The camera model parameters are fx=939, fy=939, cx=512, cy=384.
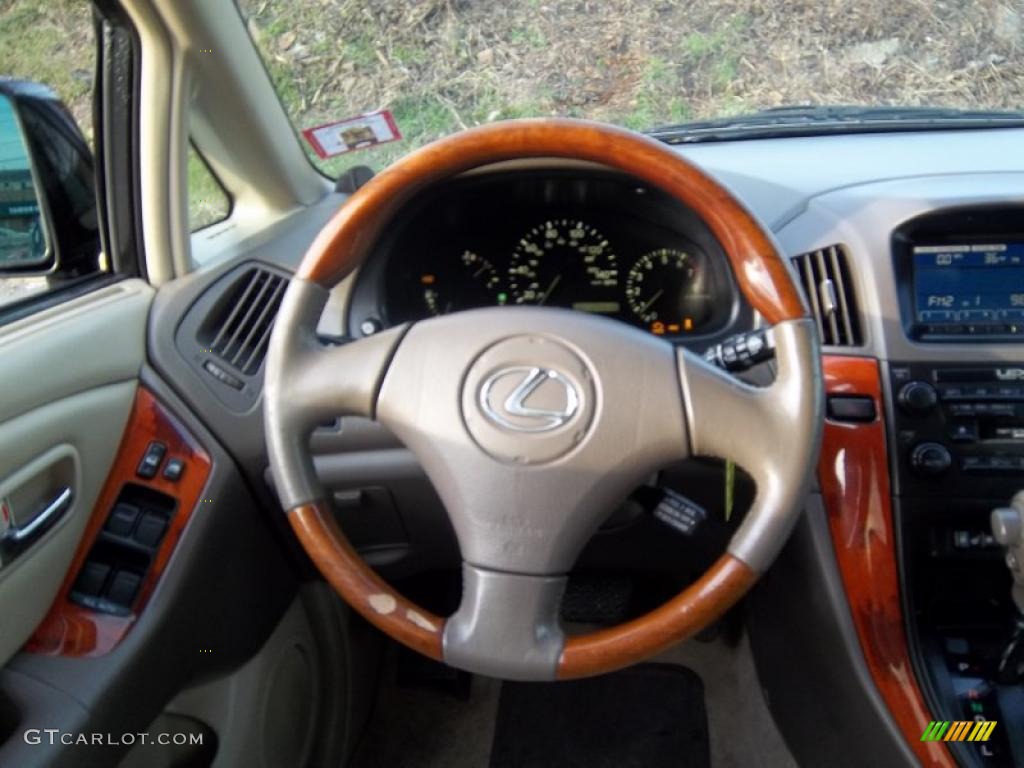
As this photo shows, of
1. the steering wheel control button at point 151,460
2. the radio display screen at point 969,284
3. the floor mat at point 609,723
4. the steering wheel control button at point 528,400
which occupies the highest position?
the steering wheel control button at point 528,400

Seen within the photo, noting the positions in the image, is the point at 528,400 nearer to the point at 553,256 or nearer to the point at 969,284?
the point at 553,256

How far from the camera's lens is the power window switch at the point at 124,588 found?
148 centimetres

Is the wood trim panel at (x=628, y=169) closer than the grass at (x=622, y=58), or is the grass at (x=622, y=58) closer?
the wood trim panel at (x=628, y=169)

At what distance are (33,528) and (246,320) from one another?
1.74 feet

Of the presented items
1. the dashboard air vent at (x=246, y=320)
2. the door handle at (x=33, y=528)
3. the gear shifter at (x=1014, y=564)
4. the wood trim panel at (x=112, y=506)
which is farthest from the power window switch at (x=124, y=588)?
the gear shifter at (x=1014, y=564)

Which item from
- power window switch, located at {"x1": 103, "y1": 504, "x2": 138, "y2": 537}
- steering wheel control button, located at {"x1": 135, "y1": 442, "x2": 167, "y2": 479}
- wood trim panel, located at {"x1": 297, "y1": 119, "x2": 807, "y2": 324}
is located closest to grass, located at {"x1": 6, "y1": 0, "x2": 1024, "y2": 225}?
steering wheel control button, located at {"x1": 135, "y1": 442, "x2": 167, "y2": 479}

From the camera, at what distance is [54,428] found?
4.51ft

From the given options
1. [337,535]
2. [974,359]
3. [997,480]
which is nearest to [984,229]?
[974,359]

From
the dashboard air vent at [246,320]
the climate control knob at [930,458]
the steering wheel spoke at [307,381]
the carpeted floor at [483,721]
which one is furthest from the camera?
the carpeted floor at [483,721]

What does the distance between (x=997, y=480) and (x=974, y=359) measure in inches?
8.0

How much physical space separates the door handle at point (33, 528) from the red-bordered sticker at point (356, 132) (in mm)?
793

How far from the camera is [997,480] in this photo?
1.54m

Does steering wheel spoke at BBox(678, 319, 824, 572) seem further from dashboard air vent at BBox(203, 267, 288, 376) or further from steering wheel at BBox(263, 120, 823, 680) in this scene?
dashboard air vent at BBox(203, 267, 288, 376)

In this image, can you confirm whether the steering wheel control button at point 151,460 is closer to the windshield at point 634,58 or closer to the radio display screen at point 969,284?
the windshield at point 634,58
